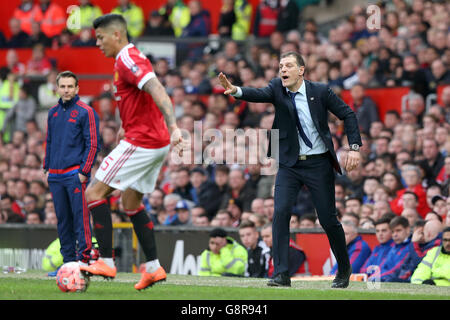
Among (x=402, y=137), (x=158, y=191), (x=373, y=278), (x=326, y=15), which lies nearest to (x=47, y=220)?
(x=158, y=191)

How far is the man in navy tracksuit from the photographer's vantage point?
405 inches

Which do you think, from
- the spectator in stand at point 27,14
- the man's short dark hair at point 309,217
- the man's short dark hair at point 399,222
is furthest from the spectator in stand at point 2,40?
the man's short dark hair at point 399,222

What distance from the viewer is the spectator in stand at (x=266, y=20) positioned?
71.2 feet

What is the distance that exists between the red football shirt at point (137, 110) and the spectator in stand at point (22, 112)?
12839mm

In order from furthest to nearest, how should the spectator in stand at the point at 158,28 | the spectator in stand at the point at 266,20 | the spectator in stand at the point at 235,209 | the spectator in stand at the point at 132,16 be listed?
the spectator in stand at the point at 132,16
the spectator in stand at the point at 158,28
the spectator in stand at the point at 266,20
the spectator in stand at the point at 235,209

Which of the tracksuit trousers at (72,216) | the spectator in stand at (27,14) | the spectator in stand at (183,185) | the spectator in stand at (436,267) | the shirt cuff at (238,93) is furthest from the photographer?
the spectator in stand at (27,14)

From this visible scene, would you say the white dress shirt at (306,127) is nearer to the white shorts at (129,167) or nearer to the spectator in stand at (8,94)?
the white shorts at (129,167)

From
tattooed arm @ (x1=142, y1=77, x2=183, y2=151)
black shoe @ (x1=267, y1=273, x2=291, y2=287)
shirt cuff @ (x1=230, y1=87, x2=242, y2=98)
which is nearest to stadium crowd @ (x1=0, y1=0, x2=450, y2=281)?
black shoe @ (x1=267, y1=273, x2=291, y2=287)

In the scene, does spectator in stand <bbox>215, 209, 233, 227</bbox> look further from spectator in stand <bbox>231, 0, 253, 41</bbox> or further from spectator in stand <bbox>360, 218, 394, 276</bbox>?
spectator in stand <bbox>231, 0, 253, 41</bbox>

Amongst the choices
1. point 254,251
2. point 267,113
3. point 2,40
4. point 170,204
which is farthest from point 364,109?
point 2,40

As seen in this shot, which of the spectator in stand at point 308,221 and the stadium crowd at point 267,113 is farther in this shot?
the stadium crowd at point 267,113

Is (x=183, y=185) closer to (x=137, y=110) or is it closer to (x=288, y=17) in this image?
(x=288, y=17)
